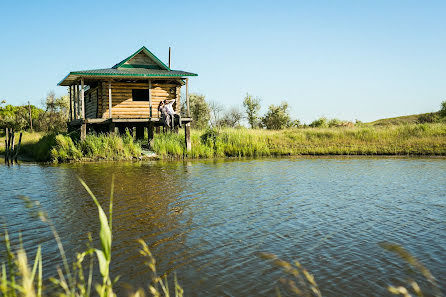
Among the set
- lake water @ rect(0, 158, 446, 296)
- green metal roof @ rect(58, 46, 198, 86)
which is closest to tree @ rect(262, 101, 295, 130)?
green metal roof @ rect(58, 46, 198, 86)

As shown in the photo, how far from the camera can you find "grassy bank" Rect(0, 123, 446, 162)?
2228cm

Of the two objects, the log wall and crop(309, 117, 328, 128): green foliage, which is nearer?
the log wall

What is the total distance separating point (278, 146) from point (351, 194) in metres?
15.8

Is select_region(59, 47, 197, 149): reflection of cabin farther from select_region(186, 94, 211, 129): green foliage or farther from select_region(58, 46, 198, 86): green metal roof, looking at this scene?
select_region(186, 94, 211, 129): green foliage

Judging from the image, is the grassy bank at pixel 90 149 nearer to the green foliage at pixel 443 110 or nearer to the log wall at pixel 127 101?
the log wall at pixel 127 101

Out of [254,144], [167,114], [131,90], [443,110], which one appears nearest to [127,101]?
[131,90]

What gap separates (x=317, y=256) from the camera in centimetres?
577

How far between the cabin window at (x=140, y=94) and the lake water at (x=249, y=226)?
12.5 metres

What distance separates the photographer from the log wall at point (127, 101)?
2394cm

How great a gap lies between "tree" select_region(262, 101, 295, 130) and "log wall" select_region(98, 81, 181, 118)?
90.8 ft

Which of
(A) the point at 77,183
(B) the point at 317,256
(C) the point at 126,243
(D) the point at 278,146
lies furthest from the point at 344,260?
(D) the point at 278,146

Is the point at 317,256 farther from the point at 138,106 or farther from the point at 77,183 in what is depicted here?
the point at 138,106

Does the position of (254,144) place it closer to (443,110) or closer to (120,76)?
(120,76)

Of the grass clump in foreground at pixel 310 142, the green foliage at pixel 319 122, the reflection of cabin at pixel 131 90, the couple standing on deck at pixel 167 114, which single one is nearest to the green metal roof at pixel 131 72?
the reflection of cabin at pixel 131 90
